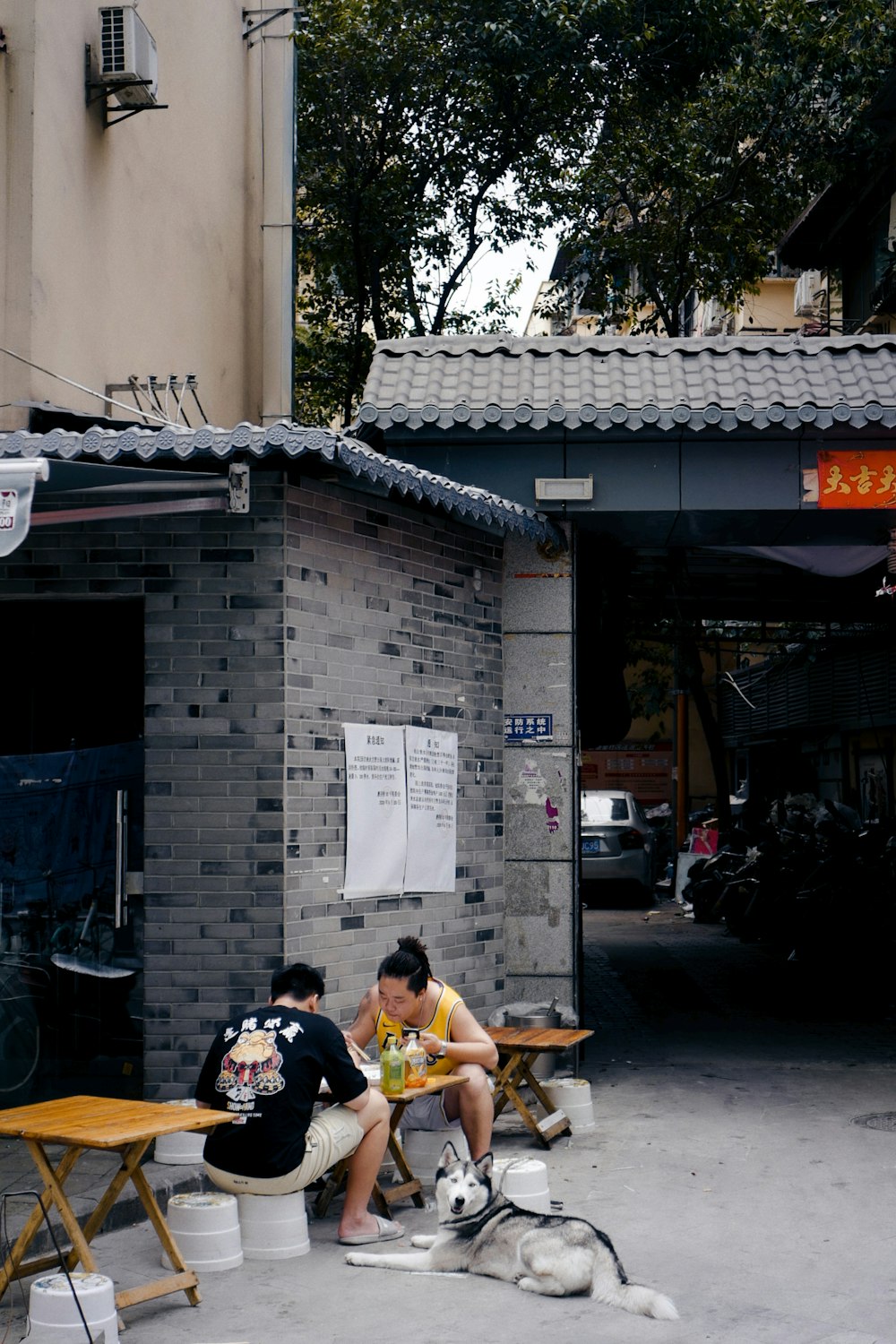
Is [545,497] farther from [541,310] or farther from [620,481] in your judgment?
[541,310]

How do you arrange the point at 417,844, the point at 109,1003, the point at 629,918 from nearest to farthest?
the point at 109,1003, the point at 417,844, the point at 629,918

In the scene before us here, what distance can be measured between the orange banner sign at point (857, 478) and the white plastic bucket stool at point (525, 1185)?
4.67 metres

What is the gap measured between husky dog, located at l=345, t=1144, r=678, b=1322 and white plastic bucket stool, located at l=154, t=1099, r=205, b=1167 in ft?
3.99

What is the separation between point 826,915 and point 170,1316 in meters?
9.57

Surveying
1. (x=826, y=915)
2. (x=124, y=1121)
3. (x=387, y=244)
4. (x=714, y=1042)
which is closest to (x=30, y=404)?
(x=124, y=1121)

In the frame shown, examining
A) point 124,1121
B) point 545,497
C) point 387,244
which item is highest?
point 387,244

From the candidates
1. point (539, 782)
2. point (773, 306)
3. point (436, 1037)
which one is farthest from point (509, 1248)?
point (773, 306)

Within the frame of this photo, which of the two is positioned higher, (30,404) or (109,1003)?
(30,404)

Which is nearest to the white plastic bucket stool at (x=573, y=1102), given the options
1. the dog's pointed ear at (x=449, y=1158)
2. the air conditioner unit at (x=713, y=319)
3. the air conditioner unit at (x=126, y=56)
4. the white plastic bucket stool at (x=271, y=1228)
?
the dog's pointed ear at (x=449, y=1158)

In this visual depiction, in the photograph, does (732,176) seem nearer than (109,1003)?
No

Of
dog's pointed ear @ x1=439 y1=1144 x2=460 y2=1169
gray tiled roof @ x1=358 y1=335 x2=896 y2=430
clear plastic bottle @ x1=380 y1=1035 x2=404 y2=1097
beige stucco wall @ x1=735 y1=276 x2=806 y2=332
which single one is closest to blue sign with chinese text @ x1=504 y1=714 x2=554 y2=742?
gray tiled roof @ x1=358 y1=335 x2=896 y2=430

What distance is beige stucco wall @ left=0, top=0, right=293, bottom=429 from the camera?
328 inches

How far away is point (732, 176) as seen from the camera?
61.9 ft

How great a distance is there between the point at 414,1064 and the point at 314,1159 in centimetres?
79
